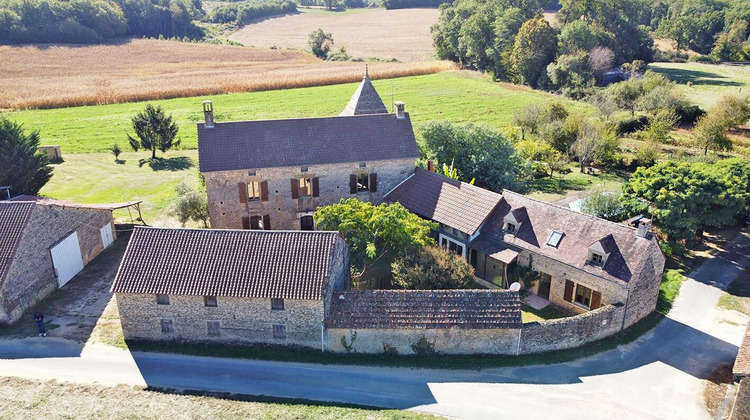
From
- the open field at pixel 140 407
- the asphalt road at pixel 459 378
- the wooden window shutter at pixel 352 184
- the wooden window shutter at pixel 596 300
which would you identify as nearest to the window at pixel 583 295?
the wooden window shutter at pixel 596 300

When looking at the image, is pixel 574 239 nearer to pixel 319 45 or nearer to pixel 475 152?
pixel 475 152

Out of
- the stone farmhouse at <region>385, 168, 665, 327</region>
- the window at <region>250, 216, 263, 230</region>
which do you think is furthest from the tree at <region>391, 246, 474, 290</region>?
the window at <region>250, 216, 263, 230</region>

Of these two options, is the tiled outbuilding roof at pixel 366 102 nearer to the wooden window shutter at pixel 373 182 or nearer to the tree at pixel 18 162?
the wooden window shutter at pixel 373 182

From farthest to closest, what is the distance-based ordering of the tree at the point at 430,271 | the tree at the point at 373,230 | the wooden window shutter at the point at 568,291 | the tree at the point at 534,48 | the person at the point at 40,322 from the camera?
the tree at the point at 534,48, the tree at the point at 373,230, the wooden window shutter at the point at 568,291, the tree at the point at 430,271, the person at the point at 40,322

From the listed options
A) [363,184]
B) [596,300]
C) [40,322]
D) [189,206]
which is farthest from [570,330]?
[189,206]

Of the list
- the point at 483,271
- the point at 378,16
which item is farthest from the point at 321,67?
the point at 483,271
